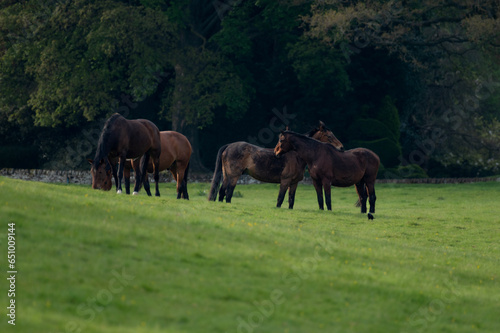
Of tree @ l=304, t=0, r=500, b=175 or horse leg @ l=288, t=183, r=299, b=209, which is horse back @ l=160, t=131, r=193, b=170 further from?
tree @ l=304, t=0, r=500, b=175

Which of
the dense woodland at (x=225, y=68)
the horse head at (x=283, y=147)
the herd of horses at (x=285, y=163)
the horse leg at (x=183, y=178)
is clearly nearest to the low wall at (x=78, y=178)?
the dense woodland at (x=225, y=68)

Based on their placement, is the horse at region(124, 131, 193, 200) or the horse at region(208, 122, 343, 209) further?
the horse at region(124, 131, 193, 200)

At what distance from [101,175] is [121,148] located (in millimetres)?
1718

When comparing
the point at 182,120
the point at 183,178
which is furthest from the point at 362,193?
the point at 182,120

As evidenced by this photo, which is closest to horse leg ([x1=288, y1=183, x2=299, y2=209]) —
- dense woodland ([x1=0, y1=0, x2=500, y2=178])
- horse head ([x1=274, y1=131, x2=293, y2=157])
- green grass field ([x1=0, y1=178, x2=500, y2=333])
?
horse head ([x1=274, y1=131, x2=293, y2=157])

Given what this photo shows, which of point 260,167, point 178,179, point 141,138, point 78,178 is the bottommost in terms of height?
point 78,178

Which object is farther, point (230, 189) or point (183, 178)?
point (183, 178)

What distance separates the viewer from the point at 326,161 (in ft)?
85.7

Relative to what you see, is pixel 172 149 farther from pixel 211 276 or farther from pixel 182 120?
pixel 182 120

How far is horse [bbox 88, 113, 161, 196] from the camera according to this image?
2309 centimetres

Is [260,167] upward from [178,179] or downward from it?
upward

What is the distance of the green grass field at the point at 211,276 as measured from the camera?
11.1 m

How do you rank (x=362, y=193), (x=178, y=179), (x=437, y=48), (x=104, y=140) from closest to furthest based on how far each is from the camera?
1. (x=104, y=140)
2. (x=362, y=193)
3. (x=178, y=179)
4. (x=437, y=48)

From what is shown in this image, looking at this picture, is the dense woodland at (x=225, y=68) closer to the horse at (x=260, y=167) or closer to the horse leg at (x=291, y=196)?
the horse at (x=260, y=167)
